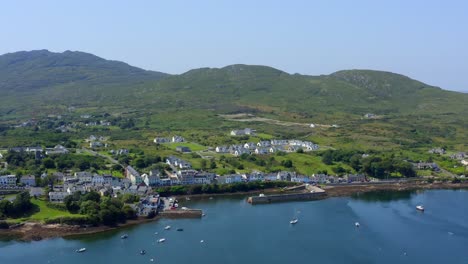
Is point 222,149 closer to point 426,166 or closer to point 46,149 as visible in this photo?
point 46,149

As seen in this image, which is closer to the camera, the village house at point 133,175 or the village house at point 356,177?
the village house at point 133,175

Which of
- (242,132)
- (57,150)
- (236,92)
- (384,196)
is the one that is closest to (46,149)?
(57,150)

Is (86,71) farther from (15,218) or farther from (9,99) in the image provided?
(15,218)

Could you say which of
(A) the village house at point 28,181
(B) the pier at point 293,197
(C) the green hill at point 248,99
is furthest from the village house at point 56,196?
(C) the green hill at point 248,99

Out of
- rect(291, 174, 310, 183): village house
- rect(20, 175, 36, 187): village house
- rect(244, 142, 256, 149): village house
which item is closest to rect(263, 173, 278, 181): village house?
rect(291, 174, 310, 183): village house

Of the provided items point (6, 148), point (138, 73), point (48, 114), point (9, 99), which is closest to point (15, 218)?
point (6, 148)

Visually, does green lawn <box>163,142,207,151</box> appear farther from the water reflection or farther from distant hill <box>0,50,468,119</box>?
distant hill <box>0,50,468,119</box>

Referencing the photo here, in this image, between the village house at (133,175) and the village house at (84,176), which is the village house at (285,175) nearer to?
the village house at (133,175)

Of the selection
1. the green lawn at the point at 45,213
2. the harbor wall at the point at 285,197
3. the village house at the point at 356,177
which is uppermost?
the green lawn at the point at 45,213
